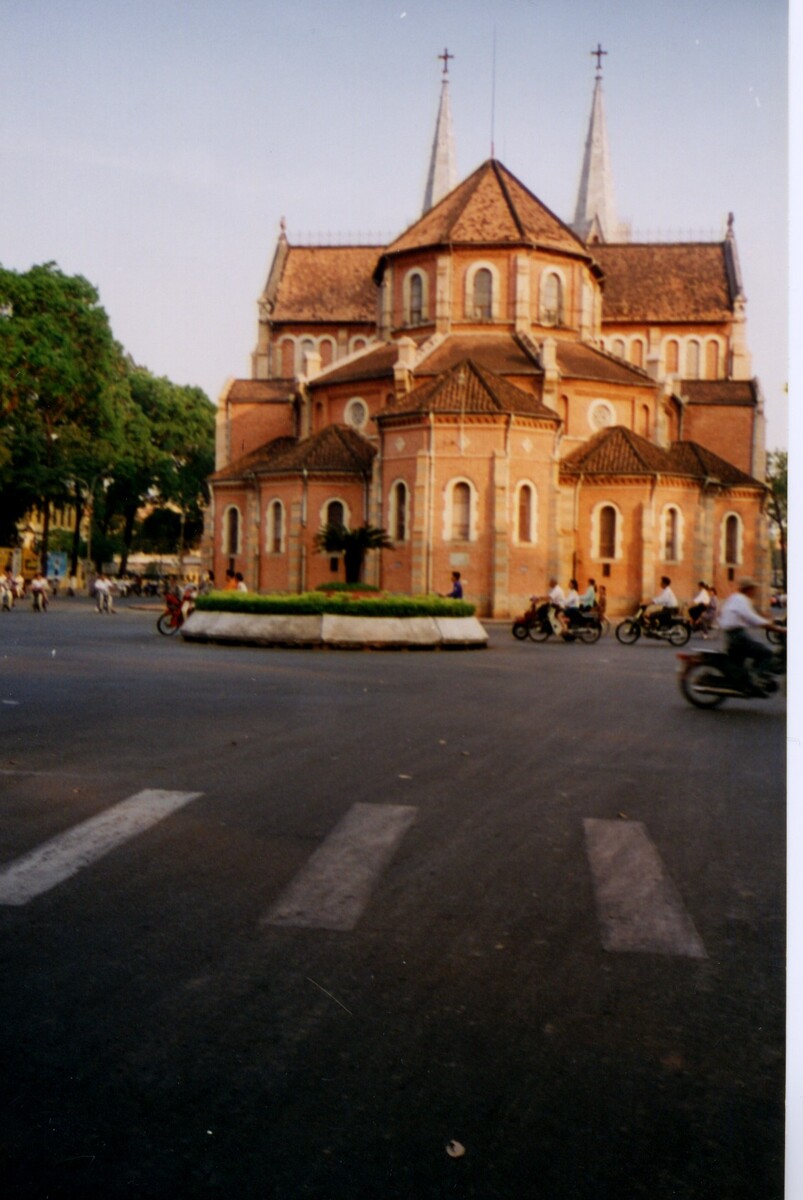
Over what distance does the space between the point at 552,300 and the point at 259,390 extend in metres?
15.0

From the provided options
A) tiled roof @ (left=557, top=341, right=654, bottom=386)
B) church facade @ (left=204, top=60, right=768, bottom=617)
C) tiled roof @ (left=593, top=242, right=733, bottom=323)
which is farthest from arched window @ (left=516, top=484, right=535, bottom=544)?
tiled roof @ (left=593, top=242, right=733, bottom=323)

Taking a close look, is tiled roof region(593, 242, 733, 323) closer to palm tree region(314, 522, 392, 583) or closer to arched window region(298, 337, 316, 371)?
arched window region(298, 337, 316, 371)

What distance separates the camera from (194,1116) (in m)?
3.00

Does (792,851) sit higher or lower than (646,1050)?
higher

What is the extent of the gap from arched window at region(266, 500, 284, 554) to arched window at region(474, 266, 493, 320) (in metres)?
11.6

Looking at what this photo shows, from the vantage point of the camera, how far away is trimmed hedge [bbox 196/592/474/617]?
21.7 meters

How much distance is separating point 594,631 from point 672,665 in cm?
740

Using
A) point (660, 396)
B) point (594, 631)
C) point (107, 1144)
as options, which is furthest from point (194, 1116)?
point (660, 396)

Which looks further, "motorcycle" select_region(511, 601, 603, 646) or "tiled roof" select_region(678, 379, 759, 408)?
"tiled roof" select_region(678, 379, 759, 408)

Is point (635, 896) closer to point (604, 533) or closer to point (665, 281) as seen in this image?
point (604, 533)

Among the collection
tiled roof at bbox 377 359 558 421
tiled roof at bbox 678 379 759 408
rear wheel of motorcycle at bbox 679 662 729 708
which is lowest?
rear wheel of motorcycle at bbox 679 662 729 708

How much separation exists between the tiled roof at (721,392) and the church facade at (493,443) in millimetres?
137

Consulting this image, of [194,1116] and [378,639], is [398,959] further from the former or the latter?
[378,639]

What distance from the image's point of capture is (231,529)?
49.3 metres
